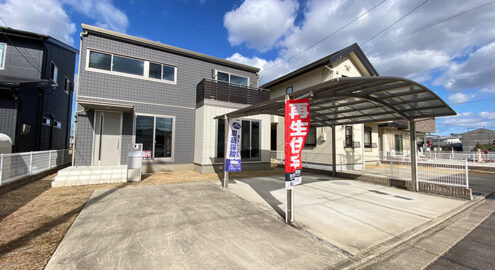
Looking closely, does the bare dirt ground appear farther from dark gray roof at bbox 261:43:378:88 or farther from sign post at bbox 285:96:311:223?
dark gray roof at bbox 261:43:378:88

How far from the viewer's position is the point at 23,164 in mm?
6410

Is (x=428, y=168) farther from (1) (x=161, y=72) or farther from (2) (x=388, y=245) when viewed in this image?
(1) (x=161, y=72)

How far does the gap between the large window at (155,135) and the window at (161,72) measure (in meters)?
2.04

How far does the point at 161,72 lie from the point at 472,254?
448 inches

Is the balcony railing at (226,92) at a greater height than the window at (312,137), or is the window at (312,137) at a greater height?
the balcony railing at (226,92)

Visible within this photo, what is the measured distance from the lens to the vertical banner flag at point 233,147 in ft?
21.5

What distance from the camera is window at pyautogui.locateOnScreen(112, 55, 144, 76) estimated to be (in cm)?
885

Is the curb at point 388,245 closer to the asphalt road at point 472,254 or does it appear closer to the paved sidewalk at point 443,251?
the paved sidewalk at point 443,251

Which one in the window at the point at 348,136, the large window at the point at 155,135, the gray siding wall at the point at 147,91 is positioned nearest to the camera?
the gray siding wall at the point at 147,91

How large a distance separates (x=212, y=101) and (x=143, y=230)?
279 inches

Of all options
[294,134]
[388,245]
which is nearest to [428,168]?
[388,245]

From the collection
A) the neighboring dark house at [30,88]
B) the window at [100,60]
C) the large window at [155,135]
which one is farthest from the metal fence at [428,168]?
the neighboring dark house at [30,88]

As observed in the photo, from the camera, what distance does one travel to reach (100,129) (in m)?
8.45

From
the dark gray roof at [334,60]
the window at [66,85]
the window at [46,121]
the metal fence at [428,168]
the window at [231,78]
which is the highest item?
the dark gray roof at [334,60]
